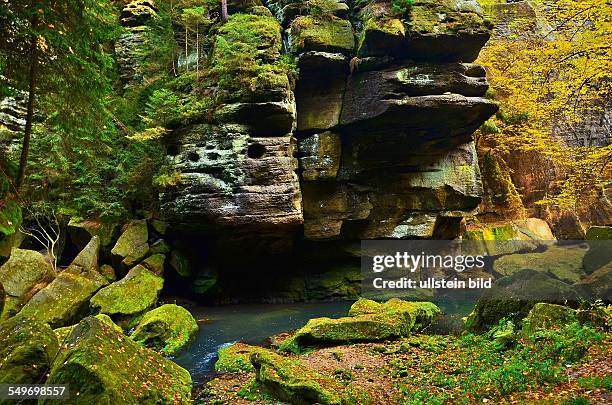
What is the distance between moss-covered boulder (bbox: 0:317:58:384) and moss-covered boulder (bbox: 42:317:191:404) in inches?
19.8

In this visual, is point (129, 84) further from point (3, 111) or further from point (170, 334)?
point (170, 334)

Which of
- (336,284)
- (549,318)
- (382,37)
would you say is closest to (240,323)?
(336,284)

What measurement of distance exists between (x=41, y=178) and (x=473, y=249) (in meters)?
22.8

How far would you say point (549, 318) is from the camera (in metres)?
8.14

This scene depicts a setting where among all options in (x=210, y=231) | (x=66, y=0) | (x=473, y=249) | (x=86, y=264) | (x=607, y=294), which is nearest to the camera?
(x=66, y=0)

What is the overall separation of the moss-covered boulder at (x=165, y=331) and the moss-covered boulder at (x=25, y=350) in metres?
4.78

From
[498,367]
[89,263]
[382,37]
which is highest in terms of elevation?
[382,37]

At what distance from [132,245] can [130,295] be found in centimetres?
335

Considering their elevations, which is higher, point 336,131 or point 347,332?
point 336,131

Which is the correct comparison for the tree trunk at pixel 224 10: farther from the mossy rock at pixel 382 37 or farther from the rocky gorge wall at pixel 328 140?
the mossy rock at pixel 382 37

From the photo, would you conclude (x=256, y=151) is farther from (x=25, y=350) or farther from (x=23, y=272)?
(x=25, y=350)

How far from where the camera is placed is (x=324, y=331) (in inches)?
454

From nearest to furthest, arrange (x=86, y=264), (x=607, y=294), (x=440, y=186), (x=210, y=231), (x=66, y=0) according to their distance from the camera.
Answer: (x=66, y=0) < (x=607, y=294) < (x=86, y=264) < (x=210, y=231) < (x=440, y=186)

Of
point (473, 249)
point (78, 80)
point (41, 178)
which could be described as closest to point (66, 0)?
point (78, 80)
